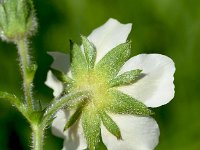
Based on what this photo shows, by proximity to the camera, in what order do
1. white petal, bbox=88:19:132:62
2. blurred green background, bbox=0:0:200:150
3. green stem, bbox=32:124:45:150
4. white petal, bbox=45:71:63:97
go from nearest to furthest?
1. green stem, bbox=32:124:45:150
2. white petal, bbox=88:19:132:62
3. white petal, bbox=45:71:63:97
4. blurred green background, bbox=0:0:200:150

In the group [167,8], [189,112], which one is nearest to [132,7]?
[167,8]

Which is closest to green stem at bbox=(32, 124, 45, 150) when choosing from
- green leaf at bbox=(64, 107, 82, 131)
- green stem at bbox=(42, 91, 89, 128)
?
green stem at bbox=(42, 91, 89, 128)

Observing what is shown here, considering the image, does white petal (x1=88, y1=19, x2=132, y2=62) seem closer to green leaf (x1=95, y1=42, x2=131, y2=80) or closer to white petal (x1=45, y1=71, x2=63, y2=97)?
green leaf (x1=95, y1=42, x2=131, y2=80)

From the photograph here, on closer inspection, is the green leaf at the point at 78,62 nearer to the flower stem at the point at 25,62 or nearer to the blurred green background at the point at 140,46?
the flower stem at the point at 25,62

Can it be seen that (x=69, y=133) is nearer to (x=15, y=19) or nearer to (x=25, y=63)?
(x=25, y=63)

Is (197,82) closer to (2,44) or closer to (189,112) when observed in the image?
(189,112)

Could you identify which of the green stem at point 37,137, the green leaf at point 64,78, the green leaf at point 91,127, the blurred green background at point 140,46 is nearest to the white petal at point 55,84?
the green leaf at point 64,78
